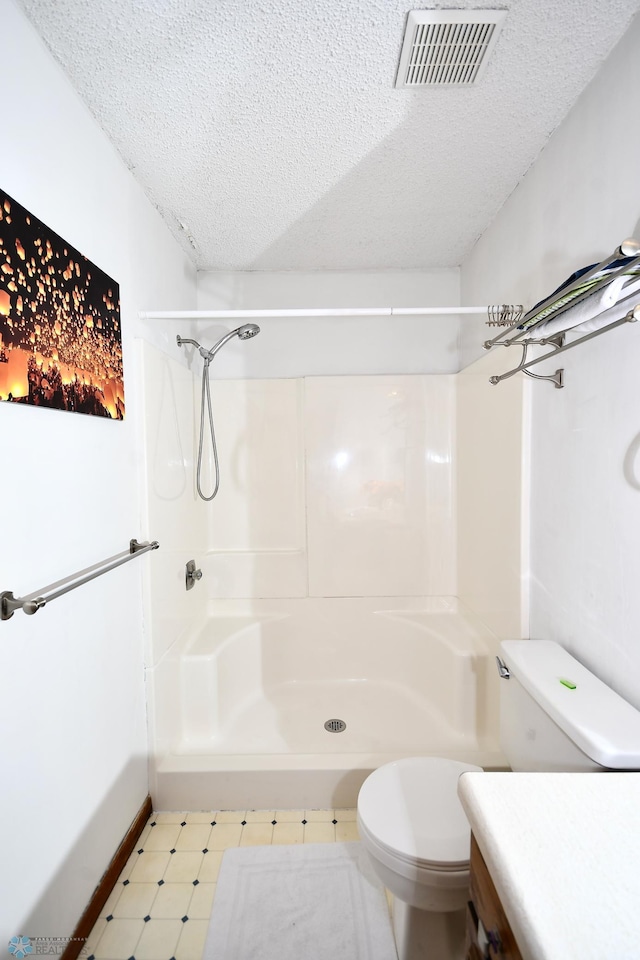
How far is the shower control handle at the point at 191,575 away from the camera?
2117 millimetres

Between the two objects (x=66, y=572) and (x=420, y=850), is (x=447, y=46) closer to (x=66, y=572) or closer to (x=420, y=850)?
(x=66, y=572)

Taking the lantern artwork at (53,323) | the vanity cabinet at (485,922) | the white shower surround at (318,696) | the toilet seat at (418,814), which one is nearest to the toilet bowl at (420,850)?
the toilet seat at (418,814)

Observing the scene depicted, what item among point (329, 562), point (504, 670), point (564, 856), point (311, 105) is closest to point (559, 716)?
point (504, 670)

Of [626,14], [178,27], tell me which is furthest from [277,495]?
[626,14]

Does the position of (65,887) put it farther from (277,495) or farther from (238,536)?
(277,495)

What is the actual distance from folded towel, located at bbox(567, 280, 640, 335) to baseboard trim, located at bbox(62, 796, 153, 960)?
2058mm

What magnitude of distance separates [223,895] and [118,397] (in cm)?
164

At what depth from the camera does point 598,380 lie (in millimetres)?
1179

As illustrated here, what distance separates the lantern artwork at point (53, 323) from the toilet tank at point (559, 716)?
143 cm

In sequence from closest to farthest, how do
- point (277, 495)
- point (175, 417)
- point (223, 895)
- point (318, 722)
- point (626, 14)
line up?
1. point (626, 14)
2. point (223, 895)
3. point (175, 417)
4. point (318, 722)
5. point (277, 495)

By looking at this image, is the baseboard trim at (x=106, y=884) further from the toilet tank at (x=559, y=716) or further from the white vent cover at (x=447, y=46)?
the white vent cover at (x=447, y=46)

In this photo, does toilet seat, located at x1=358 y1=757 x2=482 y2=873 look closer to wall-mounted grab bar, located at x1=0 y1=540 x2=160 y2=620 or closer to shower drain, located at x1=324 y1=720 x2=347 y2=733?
shower drain, located at x1=324 y1=720 x2=347 y2=733

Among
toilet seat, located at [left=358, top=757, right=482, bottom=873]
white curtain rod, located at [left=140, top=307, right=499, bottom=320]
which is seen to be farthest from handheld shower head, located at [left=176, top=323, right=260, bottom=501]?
toilet seat, located at [left=358, top=757, right=482, bottom=873]

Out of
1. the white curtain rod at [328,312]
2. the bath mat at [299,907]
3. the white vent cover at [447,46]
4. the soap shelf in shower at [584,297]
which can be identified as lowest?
the bath mat at [299,907]
